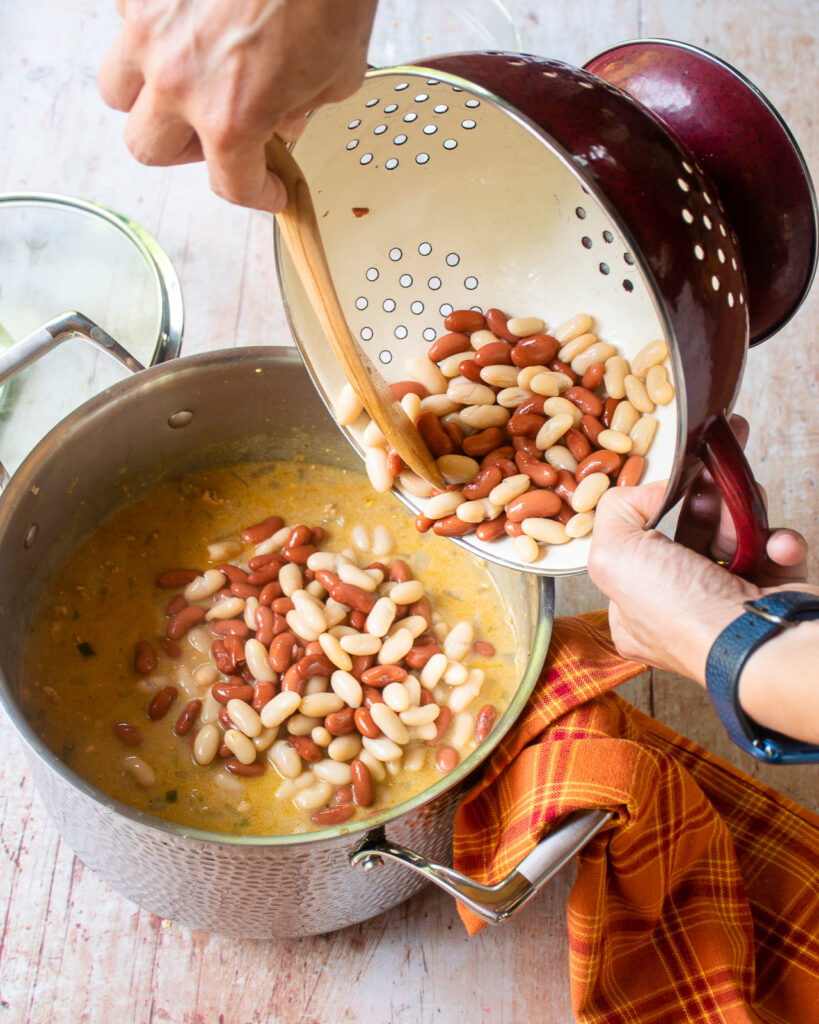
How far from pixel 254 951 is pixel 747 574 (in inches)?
22.0

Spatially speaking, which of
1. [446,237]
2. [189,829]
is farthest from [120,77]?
[189,829]

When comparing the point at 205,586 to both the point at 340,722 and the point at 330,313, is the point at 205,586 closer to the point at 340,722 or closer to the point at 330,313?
the point at 340,722

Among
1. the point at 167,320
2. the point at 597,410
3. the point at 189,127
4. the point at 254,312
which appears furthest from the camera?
the point at 254,312

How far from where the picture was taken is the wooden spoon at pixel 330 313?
611 mm

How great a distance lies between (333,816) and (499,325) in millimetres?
445

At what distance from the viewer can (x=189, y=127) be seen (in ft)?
1.72

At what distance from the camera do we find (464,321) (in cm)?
84

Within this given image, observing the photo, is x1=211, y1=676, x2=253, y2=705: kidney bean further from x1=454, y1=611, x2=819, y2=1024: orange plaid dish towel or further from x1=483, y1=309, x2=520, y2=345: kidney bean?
x1=483, y1=309, x2=520, y2=345: kidney bean

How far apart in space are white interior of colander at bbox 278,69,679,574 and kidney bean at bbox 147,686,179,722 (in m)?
0.28

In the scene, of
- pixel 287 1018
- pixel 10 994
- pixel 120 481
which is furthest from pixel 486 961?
pixel 120 481

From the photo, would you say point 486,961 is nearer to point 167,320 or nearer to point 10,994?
point 10,994

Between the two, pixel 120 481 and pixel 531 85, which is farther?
pixel 120 481

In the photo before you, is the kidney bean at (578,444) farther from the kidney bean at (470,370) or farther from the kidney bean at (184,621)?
the kidney bean at (184,621)

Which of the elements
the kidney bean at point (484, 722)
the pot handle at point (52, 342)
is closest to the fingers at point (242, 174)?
the pot handle at point (52, 342)
